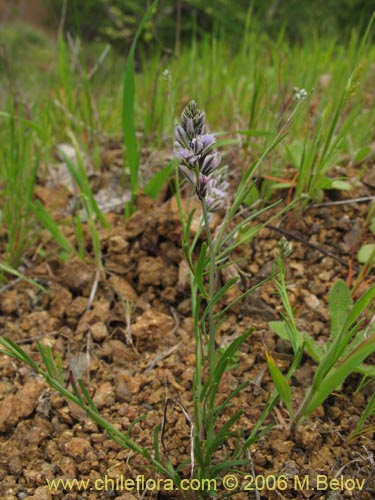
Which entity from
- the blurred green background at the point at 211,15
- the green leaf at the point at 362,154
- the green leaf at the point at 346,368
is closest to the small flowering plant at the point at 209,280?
the green leaf at the point at 346,368

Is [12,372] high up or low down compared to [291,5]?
down

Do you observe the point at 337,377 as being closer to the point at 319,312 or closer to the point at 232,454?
the point at 232,454

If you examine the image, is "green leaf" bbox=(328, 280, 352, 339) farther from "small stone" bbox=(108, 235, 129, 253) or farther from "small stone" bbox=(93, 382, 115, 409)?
"small stone" bbox=(108, 235, 129, 253)

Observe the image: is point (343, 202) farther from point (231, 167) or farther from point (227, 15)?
point (227, 15)

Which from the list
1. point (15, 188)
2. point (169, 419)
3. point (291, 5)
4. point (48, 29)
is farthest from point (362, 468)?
point (48, 29)

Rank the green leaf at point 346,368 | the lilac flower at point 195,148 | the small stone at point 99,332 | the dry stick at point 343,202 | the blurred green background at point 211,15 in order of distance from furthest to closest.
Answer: the blurred green background at point 211,15
the dry stick at point 343,202
the small stone at point 99,332
the green leaf at point 346,368
the lilac flower at point 195,148

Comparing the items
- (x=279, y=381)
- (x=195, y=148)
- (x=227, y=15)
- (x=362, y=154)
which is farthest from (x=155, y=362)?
(x=227, y=15)

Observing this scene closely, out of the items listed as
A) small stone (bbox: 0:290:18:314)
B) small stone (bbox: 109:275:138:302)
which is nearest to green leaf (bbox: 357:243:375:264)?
small stone (bbox: 109:275:138:302)

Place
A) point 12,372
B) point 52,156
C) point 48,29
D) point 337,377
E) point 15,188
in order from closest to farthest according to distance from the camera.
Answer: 1. point 337,377
2. point 12,372
3. point 15,188
4. point 52,156
5. point 48,29

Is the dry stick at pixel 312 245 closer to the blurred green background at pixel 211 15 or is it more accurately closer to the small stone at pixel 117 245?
the small stone at pixel 117 245
